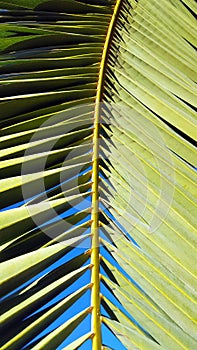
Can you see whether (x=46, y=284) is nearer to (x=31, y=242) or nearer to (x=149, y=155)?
(x=31, y=242)

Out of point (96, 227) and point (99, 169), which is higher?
point (99, 169)

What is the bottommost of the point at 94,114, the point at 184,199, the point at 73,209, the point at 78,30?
the point at 184,199

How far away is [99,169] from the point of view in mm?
924

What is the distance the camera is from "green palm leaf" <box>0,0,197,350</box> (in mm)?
677

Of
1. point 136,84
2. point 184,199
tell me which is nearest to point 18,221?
point 184,199

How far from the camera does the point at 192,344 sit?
2.05 ft

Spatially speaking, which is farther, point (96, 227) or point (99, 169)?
point (99, 169)

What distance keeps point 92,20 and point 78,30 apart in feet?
0.28

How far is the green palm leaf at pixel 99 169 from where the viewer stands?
0.68 m

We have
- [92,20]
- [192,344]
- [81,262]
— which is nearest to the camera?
[192,344]

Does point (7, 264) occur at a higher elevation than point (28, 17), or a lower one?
lower

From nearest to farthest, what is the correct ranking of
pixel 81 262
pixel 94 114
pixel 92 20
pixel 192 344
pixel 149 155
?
1. pixel 192 344
2. pixel 81 262
3. pixel 149 155
4. pixel 94 114
5. pixel 92 20

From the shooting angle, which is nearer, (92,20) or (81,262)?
(81,262)

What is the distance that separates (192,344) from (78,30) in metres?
0.87
